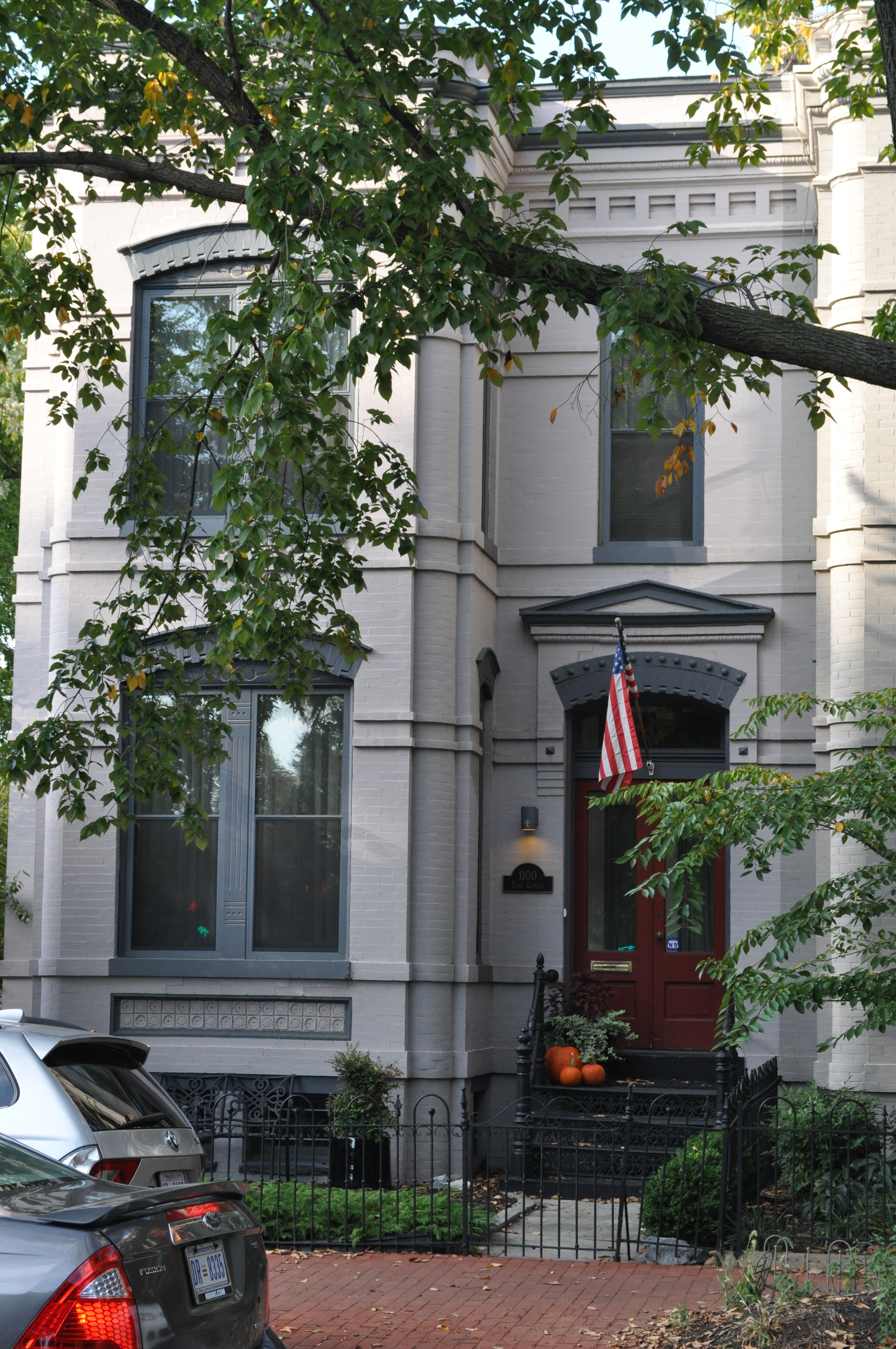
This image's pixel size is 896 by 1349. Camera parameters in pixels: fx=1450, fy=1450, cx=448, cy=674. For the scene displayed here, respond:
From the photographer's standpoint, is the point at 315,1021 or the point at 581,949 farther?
the point at 581,949

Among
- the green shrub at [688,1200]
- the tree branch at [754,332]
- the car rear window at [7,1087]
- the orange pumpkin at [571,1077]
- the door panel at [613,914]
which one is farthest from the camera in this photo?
the door panel at [613,914]

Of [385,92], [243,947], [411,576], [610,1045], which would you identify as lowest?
[610,1045]

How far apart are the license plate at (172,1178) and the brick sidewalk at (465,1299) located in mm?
1205

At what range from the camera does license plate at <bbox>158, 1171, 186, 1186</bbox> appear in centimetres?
693

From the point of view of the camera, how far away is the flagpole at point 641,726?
13.9 m

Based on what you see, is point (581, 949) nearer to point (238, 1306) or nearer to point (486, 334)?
point (486, 334)

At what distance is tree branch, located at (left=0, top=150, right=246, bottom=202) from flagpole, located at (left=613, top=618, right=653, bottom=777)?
20.5 ft

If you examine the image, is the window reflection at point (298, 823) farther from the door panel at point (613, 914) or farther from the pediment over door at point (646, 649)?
the door panel at point (613, 914)

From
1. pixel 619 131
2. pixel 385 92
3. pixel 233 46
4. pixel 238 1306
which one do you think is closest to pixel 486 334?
pixel 385 92

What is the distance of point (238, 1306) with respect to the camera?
4957 millimetres

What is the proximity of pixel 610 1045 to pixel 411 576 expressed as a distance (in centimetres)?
480

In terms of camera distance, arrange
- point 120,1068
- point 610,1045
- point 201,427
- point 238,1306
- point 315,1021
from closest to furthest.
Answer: point 238,1306 < point 120,1068 < point 201,427 < point 315,1021 < point 610,1045

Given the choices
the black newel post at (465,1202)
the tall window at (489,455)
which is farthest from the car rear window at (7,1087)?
the tall window at (489,455)

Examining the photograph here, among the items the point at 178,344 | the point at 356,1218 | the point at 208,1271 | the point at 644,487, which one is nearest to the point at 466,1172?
the point at 356,1218
